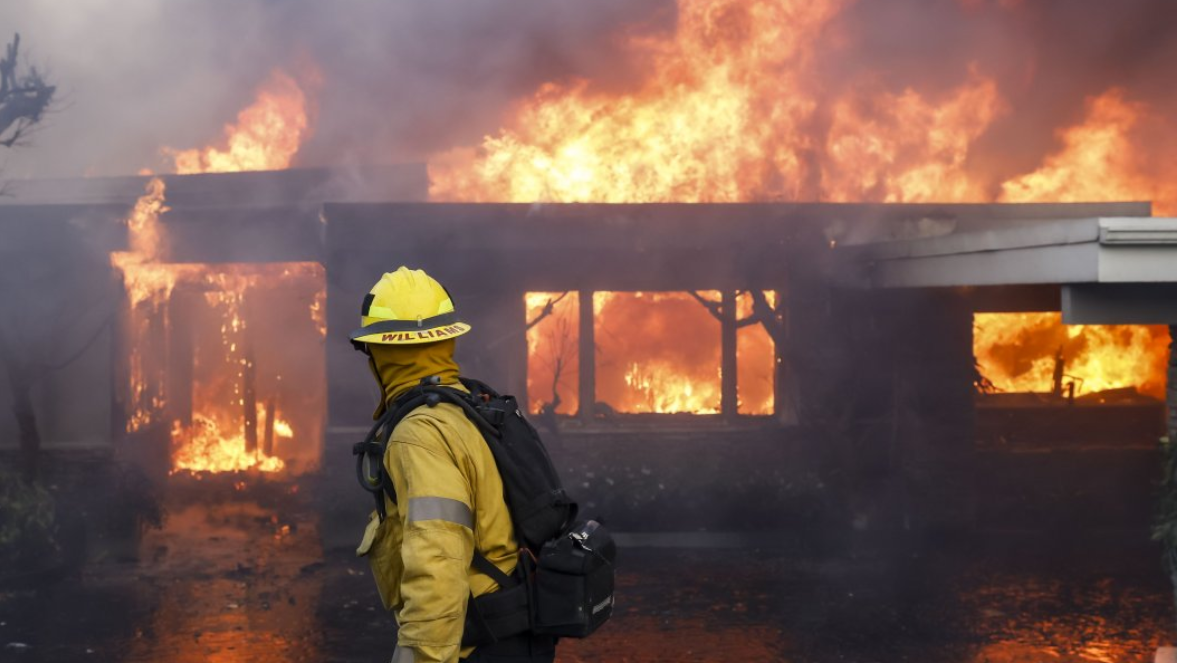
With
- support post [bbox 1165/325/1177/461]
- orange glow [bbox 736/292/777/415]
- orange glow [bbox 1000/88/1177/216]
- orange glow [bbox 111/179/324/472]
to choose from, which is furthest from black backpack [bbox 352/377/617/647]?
orange glow [bbox 1000/88/1177/216]

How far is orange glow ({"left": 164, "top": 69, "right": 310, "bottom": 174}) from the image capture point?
17.7 m

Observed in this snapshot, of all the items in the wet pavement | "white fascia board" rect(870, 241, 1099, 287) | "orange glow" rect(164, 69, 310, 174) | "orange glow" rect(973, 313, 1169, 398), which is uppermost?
"orange glow" rect(164, 69, 310, 174)

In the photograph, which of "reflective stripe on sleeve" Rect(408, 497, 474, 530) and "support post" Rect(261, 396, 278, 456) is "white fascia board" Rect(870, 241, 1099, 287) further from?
"support post" Rect(261, 396, 278, 456)

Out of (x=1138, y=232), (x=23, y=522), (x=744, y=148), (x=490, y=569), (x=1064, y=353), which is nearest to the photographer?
(x=490, y=569)

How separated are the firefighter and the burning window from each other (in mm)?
7684

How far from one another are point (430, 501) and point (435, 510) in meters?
0.03

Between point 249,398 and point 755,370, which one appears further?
point 249,398

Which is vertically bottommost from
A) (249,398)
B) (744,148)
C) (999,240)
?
(249,398)

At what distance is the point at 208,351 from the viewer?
15734mm

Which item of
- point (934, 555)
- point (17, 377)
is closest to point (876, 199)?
point (934, 555)

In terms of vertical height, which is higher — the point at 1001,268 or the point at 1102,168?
the point at 1102,168

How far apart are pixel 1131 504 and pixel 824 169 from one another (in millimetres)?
5044

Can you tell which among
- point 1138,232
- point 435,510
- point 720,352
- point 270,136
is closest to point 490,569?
point 435,510

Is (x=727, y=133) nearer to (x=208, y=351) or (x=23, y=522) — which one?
(x=23, y=522)
